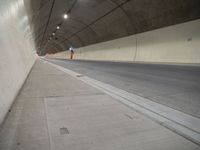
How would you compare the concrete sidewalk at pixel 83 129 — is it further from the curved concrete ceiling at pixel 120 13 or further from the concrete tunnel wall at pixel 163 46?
the concrete tunnel wall at pixel 163 46

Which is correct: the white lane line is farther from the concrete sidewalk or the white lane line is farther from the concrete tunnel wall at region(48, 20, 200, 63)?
the concrete tunnel wall at region(48, 20, 200, 63)

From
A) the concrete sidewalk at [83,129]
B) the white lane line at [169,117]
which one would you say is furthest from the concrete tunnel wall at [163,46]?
the concrete sidewalk at [83,129]

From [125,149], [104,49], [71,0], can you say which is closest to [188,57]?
[71,0]

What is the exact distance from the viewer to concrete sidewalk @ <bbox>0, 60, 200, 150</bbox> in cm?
201

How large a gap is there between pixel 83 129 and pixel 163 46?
1382cm

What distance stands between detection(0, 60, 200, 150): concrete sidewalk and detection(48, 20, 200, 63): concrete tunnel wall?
35.4 feet

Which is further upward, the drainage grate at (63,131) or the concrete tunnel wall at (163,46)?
the concrete tunnel wall at (163,46)

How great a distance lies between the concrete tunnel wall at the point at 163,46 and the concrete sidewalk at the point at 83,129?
10799mm

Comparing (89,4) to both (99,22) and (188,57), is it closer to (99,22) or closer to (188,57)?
(99,22)

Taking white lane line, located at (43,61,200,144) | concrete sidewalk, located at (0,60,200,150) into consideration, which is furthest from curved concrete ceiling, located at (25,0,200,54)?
concrete sidewalk, located at (0,60,200,150)

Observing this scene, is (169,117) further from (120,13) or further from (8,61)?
(120,13)

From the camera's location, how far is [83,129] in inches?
93.5

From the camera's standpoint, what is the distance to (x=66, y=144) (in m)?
2.00

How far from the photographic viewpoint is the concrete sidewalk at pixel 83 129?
2.01 metres
